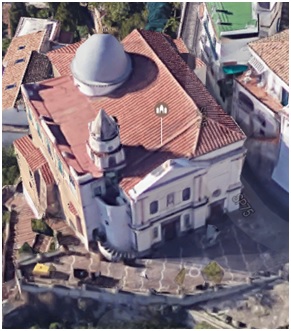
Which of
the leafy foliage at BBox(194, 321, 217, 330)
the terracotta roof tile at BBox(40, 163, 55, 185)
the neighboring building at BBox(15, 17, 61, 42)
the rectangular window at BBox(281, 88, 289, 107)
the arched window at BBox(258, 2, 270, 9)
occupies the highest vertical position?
the arched window at BBox(258, 2, 270, 9)

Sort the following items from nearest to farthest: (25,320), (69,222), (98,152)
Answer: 1. (98,152)
2. (25,320)
3. (69,222)

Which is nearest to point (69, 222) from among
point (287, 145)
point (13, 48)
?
point (287, 145)

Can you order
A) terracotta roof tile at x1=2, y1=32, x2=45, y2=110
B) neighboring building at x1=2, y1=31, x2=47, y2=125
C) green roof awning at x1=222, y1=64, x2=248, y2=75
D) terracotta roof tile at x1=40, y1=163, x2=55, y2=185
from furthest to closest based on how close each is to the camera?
terracotta roof tile at x1=2, y1=32, x2=45, y2=110, neighboring building at x1=2, y1=31, x2=47, y2=125, green roof awning at x1=222, y1=64, x2=248, y2=75, terracotta roof tile at x1=40, y1=163, x2=55, y2=185

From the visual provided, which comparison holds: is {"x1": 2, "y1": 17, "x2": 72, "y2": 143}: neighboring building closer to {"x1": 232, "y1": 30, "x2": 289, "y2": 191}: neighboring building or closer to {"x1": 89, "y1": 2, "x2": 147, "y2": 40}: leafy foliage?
{"x1": 89, "y1": 2, "x2": 147, "y2": 40}: leafy foliage

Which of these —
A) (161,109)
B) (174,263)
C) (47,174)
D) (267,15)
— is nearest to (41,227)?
(47,174)

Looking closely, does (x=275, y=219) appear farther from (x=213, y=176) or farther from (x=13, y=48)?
(x=13, y=48)

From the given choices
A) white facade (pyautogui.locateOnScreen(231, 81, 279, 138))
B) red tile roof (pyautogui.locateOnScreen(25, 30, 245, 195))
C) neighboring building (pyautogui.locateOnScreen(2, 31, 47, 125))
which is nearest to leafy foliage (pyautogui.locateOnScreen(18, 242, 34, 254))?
red tile roof (pyautogui.locateOnScreen(25, 30, 245, 195))

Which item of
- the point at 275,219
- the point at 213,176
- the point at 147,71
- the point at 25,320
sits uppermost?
the point at 147,71
